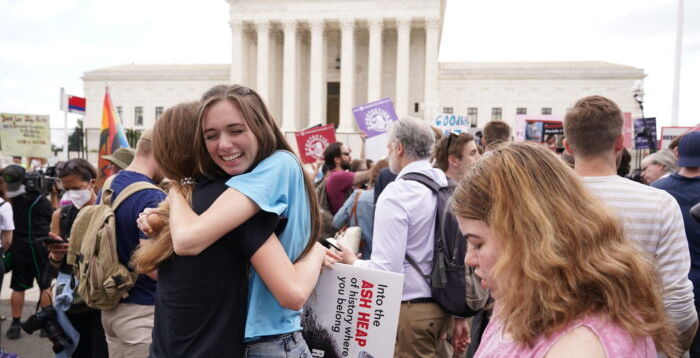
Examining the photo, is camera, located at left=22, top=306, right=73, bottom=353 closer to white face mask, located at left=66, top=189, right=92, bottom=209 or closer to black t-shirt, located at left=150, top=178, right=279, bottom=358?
white face mask, located at left=66, top=189, right=92, bottom=209

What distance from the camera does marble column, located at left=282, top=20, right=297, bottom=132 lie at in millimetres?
42688

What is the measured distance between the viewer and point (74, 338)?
346 cm

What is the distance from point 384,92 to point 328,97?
6310 millimetres

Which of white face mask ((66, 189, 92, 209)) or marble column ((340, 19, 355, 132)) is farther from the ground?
marble column ((340, 19, 355, 132))

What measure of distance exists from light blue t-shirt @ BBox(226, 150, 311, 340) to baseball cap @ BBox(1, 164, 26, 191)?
5399mm

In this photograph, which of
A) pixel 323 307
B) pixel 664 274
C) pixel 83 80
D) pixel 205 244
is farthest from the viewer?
pixel 83 80

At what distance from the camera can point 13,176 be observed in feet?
19.4

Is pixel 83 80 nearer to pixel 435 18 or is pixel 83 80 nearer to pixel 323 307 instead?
pixel 435 18

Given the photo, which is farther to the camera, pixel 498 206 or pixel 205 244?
pixel 205 244

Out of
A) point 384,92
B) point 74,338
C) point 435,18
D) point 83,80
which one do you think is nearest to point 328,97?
point 384,92

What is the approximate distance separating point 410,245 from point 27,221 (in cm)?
527

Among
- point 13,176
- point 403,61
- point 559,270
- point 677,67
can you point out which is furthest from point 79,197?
point 403,61

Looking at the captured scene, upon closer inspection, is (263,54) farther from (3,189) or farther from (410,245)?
(410,245)

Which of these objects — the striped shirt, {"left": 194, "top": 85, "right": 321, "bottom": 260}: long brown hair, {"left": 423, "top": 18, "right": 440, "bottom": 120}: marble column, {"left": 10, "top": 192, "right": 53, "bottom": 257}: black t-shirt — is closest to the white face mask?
{"left": 10, "top": 192, "right": 53, "bottom": 257}: black t-shirt
